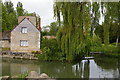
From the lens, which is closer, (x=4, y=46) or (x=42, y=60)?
(x=42, y=60)

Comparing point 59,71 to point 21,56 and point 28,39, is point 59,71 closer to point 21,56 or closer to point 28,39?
point 21,56

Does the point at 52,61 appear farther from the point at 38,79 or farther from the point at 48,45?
the point at 38,79

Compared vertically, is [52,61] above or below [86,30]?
below

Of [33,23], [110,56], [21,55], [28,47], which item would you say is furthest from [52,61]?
[110,56]

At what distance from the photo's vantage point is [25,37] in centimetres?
2403

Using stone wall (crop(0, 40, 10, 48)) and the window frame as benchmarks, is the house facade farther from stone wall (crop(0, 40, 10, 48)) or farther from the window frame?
stone wall (crop(0, 40, 10, 48))

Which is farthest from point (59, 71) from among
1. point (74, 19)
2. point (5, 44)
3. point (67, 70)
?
point (5, 44)

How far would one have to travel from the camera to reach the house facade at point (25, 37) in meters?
23.9

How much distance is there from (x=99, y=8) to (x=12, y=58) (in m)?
14.2

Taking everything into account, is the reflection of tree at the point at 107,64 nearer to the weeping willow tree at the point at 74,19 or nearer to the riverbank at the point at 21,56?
the weeping willow tree at the point at 74,19

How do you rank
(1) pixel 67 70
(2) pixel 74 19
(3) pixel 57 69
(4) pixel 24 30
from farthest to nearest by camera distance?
(4) pixel 24 30 < (3) pixel 57 69 < (1) pixel 67 70 < (2) pixel 74 19

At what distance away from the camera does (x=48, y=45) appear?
1998cm

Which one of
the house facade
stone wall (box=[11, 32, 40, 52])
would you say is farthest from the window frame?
stone wall (box=[11, 32, 40, 52])

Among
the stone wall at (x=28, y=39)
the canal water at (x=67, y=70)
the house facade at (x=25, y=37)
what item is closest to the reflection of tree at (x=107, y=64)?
the canal water at (x=67, y=70)
